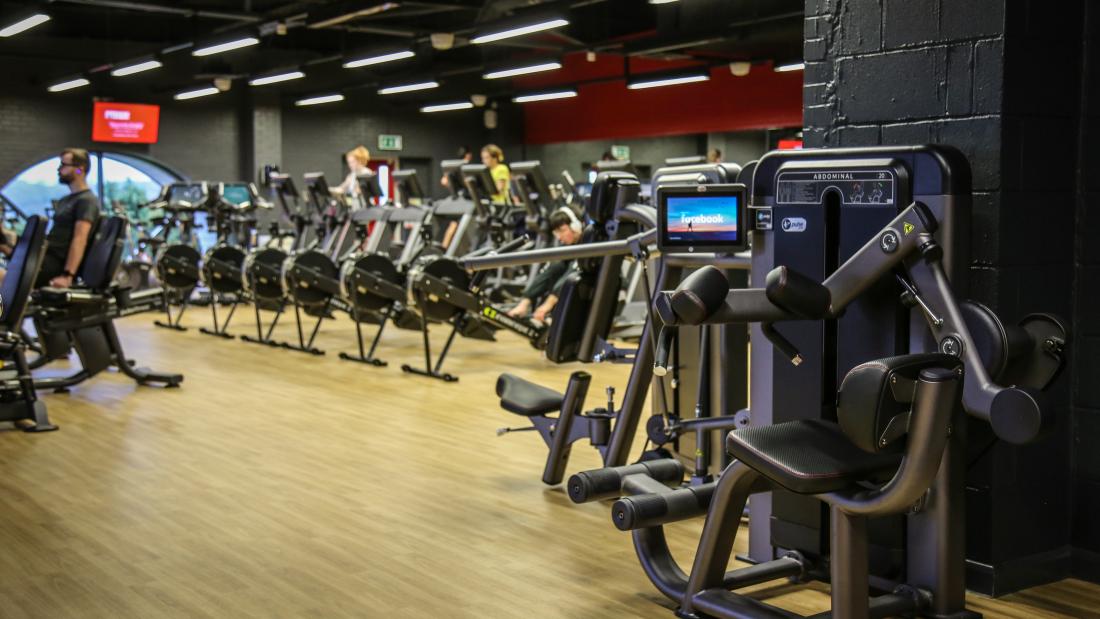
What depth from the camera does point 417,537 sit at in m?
4.10

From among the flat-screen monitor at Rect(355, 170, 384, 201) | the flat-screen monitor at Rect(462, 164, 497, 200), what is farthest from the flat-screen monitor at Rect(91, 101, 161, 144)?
the flat-screen monitor at Rect(462, 164, 497, 200)

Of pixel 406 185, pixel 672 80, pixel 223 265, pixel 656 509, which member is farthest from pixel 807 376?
pixel 672 80

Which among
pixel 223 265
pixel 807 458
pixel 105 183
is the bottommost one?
pixel 807 458

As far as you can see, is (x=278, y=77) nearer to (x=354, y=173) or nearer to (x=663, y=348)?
(x=354, y=173)

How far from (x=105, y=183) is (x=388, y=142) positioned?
4.79m

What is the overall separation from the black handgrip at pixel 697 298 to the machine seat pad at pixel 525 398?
7.19 feet

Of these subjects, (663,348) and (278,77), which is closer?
(663,348)

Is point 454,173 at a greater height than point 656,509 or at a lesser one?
greater

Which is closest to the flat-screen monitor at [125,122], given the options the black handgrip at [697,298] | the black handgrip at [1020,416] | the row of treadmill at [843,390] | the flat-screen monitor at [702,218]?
the row of treadmill at [843,390]

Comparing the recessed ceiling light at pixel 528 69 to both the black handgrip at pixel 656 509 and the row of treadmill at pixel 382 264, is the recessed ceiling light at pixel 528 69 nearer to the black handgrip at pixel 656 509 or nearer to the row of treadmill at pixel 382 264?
the row of treadmill at pixel 382 264

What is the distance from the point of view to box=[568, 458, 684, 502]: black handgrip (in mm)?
3709

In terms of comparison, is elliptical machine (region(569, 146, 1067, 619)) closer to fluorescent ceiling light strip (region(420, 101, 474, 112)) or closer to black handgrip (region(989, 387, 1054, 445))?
black handgrip (region(989, 387, 1054, 445))

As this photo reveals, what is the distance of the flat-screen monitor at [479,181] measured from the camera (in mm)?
9508

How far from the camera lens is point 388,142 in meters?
20.4
